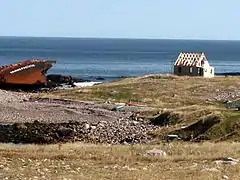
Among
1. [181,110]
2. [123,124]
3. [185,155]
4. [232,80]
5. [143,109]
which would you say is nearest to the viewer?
[185,155]

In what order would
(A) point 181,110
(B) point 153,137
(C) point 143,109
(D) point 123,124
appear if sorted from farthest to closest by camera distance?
(C) point 143,109, (A) point 181,110, (D) point 123,124, (B) point 153,137

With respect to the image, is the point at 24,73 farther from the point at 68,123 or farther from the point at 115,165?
the point at 115,165

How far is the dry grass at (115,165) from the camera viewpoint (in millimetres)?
17719

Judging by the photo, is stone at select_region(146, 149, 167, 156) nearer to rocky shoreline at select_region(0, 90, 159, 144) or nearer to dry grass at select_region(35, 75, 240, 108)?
rocky shoreline at select_region(0, 90, 159, 144)

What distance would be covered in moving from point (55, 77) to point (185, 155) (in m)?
91.9

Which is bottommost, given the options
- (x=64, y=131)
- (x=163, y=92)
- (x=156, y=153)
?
(x=64, y=131)

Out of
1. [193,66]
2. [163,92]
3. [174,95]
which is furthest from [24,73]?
[174,95]

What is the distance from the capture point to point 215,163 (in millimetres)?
20672

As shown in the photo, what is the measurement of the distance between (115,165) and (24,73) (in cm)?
7737

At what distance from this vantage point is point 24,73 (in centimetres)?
9600

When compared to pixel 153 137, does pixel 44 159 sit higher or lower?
higher

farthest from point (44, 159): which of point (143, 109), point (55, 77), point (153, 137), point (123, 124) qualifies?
point (55, 77)

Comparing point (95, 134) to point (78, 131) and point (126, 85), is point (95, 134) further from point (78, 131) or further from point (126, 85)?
point (126, 85)

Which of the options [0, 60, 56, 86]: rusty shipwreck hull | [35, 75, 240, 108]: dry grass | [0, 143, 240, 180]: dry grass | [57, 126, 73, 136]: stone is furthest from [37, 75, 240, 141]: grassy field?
[0, 143, 240, 180]: dry grass
